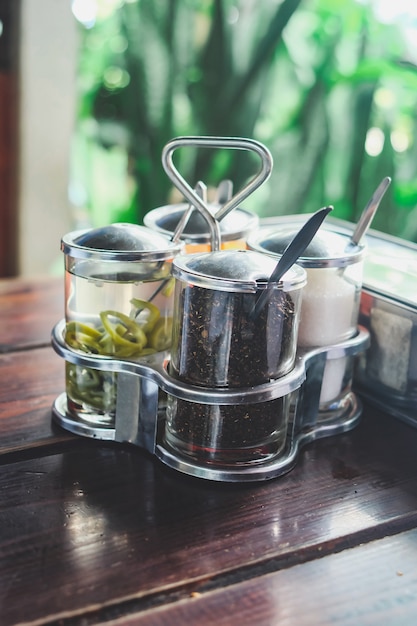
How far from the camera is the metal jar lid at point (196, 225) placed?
85 centimetres

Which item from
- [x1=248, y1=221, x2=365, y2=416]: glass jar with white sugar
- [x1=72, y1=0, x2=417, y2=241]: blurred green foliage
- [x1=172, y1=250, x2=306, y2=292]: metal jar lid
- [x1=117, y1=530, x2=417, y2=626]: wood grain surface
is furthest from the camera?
[x1=72, y1=0, x2=417, y2=241]: blurred green foliage

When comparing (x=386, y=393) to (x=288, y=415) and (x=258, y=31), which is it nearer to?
(x=288, y=415)

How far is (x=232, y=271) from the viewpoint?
647 millimetres

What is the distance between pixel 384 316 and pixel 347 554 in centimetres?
33

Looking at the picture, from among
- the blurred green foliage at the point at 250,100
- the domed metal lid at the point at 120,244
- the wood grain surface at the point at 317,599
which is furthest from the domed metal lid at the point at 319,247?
the blurred green foliage at the point at 250,100

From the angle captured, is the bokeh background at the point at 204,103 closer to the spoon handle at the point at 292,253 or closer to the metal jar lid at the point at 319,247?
the metal jar lid at the point at 319,247

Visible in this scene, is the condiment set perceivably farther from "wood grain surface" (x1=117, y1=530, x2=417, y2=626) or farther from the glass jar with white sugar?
"wood grain surface" (x1=117, y1=530, x2=417, y2=626)

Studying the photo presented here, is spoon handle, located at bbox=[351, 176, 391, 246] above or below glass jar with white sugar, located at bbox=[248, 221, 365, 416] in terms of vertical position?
above

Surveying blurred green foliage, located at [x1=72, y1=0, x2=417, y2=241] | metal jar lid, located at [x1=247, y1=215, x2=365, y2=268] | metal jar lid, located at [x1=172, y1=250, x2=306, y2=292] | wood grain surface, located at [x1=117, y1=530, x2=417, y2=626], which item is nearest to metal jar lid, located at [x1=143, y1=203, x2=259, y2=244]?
metal jar lid, located at [x1=247, y1=215, x2=365, y2=268]

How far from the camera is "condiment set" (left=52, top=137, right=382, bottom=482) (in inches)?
25.8

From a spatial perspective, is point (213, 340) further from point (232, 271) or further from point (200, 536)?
point (200, 536)

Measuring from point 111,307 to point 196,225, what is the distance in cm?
19

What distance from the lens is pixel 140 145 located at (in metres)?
2.03

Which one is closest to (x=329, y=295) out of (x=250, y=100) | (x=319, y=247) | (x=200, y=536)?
(x=319, y=247)
